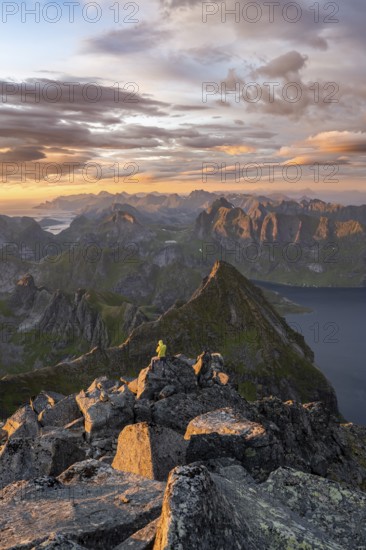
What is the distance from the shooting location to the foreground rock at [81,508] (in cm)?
1060

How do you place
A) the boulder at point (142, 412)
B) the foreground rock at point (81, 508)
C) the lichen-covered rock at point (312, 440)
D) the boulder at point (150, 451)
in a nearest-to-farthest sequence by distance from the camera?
the foreground rock at point (81, 508) < the boulder at point (150, 451) < the boulder at point (142, 412) < the lichen-covered rock at point (312, 440)

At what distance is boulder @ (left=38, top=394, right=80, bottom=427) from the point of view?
40531 millimetres

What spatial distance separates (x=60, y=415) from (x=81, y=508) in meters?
30.9

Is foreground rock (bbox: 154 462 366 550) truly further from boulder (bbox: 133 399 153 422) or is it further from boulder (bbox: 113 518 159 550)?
boulder (bbox: 133 399 153 422)

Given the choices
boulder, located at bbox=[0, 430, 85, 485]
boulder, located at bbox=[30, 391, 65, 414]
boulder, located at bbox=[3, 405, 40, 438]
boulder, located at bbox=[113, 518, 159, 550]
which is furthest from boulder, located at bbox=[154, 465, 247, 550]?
boulder, located at bbox=[30, 391, 65, 414]

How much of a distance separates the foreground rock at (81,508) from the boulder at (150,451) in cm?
188

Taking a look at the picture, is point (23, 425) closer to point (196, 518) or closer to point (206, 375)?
point (206, 375)

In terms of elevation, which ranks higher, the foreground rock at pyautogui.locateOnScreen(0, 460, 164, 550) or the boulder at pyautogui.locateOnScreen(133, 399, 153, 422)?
the foreground rock at pyautogui.locateOnScreen(0, 460, 164, 550)

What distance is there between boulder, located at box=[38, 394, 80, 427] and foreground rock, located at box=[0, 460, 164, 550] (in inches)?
1043

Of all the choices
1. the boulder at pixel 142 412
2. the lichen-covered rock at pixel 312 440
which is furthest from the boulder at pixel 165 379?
the lichen-covered rock at pixel 312 440

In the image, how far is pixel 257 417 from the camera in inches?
1479

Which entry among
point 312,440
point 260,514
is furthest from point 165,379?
point 260,514

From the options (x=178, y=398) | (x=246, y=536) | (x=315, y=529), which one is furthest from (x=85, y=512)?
(x=178, y=398)

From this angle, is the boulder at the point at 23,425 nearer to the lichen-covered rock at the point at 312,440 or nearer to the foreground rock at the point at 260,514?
the lichen-covered rock at the point at 312,440
